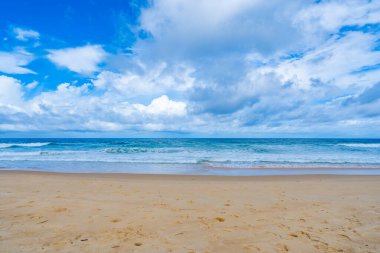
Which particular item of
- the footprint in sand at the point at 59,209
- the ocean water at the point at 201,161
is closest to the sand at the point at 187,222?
the footprint in sand at the point at 59,209

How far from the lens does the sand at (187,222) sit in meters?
3.51

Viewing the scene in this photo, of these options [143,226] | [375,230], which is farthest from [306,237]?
[143,226]

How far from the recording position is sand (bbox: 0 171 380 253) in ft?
11.5

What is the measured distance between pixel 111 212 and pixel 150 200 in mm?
1359

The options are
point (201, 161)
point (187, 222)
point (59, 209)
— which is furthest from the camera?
point (201, 161)

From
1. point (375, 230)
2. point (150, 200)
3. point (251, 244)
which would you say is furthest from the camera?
point (150, 200)

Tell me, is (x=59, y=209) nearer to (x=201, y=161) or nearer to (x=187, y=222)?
(x=187, y=222)

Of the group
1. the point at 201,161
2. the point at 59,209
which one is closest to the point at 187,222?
the point at 59,209

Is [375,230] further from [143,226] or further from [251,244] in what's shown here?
[143,226]

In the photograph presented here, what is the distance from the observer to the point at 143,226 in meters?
4.22

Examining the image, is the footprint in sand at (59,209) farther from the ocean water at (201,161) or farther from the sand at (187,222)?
the ocean water at (201,161)

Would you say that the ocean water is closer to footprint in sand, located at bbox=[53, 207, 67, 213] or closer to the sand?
the sand

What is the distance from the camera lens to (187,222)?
14.6 ft

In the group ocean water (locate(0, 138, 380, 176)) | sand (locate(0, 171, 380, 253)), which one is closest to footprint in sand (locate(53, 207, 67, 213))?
sand (locate(0, 171, 380, 253))
